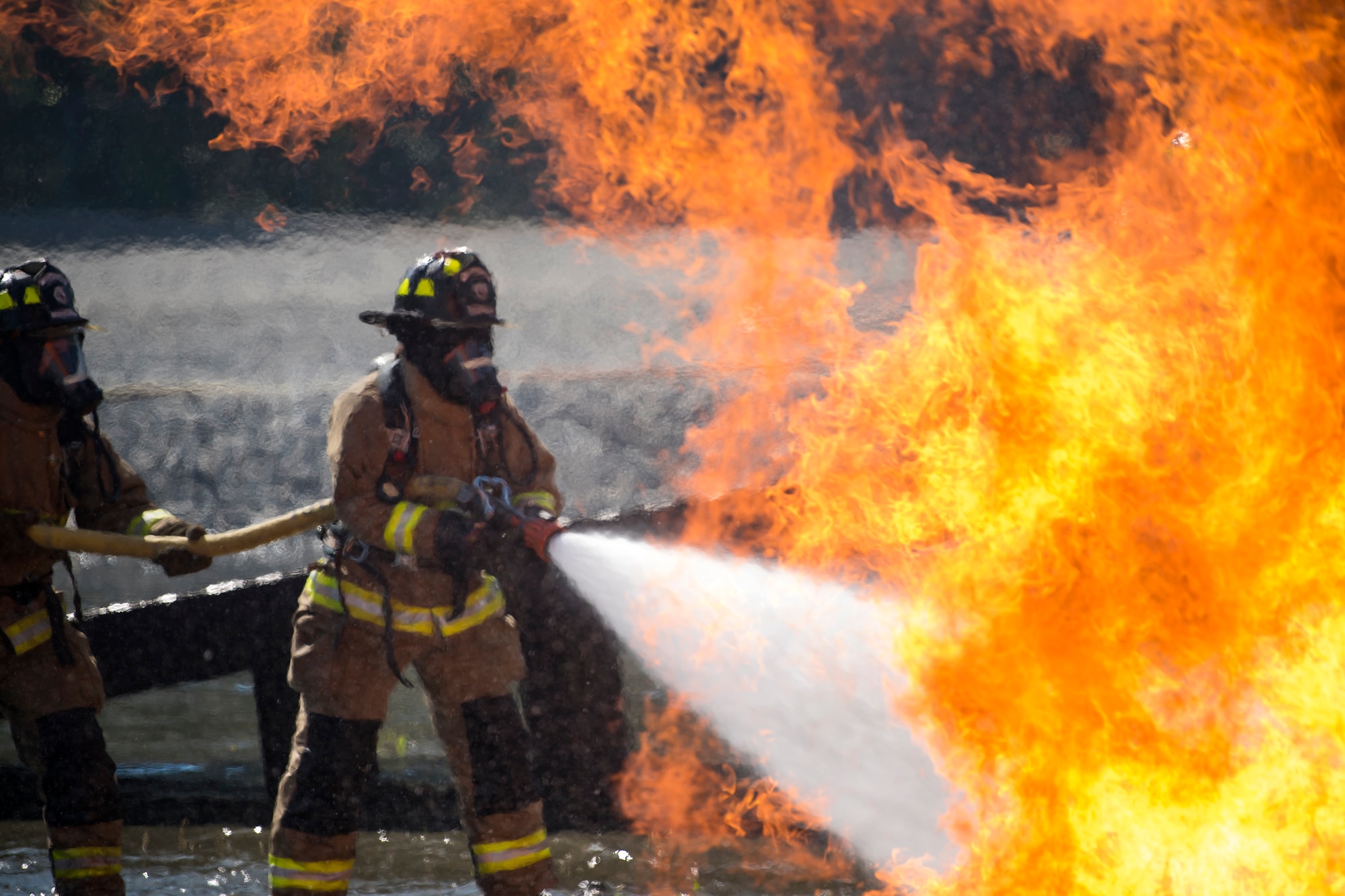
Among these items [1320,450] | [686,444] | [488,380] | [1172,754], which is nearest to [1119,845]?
[1172,754]

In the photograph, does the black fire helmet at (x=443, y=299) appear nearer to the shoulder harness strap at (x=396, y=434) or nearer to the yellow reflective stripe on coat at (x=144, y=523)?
the shoulder harness strap at (x=396, y=434)

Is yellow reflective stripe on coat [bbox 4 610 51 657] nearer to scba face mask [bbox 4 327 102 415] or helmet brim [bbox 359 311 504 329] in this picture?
scba face mask [bbox 4 327 102 415]

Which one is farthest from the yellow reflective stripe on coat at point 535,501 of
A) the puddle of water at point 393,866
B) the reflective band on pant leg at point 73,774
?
the reflective band on pant leg at point 73,774

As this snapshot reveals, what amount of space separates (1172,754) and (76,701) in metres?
3.06

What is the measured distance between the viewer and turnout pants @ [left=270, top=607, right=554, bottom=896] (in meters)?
3.31

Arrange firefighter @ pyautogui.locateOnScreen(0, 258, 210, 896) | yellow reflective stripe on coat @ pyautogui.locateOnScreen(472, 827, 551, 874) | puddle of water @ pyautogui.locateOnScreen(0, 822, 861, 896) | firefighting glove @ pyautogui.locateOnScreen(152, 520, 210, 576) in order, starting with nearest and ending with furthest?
yellow reflective stripe on coat @ pyautogui.locateOnScreen(472, 827, 551, 874)
firefighter @ pyautogui.locateOnScreen(0, 258, 210, 896)
firefighting glove @ pyautogui.locateOnScreen(152, 520, 210, 576)
puddle of water @ pyautogui.locateOnScreen(0, 822, 861, 896)

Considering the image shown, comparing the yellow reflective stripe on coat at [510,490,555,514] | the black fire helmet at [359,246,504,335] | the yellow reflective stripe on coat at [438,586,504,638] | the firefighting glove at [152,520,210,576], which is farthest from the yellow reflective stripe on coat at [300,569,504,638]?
the black fire helmet at [359,246,504,335]

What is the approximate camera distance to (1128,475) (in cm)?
372

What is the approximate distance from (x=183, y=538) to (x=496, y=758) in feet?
3.77

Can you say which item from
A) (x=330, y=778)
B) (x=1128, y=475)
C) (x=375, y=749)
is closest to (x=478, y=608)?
(x=375, y=749)

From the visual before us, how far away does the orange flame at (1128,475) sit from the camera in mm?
3354

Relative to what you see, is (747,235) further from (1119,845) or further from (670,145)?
(1119,845)

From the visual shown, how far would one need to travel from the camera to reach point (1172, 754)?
333 centimetres

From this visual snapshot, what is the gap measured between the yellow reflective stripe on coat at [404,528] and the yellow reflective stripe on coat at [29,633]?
110cm
